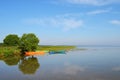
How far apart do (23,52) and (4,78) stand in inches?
1852

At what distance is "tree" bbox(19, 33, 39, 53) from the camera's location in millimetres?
68500

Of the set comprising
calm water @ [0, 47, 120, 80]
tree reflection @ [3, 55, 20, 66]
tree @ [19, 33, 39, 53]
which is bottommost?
calm water @ [0, 47, 120, 80]

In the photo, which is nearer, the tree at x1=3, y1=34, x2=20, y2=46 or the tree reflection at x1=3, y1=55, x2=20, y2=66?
the tree reflection at x1=3, y1=55, x2=20, y2=66

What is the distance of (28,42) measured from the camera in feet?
224

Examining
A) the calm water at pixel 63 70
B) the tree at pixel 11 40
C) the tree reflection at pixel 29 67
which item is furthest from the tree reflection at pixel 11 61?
the tree at pixel 11 40

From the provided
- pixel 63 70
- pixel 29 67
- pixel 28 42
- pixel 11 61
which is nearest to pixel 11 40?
pixel 28 42

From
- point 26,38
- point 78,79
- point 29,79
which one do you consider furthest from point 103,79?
point 26,38

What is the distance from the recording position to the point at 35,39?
71.4 metres

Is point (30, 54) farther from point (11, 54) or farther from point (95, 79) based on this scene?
point (95, 79)

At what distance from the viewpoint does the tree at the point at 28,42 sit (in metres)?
68.5

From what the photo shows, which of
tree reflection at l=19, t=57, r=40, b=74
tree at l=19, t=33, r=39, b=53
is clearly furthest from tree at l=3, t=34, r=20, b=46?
tree reflection at l=19, t=57, r=40, b=74

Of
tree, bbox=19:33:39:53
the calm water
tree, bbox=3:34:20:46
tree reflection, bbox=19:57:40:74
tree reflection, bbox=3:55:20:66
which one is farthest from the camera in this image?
tree, bbox=3:34:20:46

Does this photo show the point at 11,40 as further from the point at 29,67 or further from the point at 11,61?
the point at 29,67

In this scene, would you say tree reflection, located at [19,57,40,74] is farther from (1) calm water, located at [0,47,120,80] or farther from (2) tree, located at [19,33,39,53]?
(2) tree, located at [19,33,39,53]
